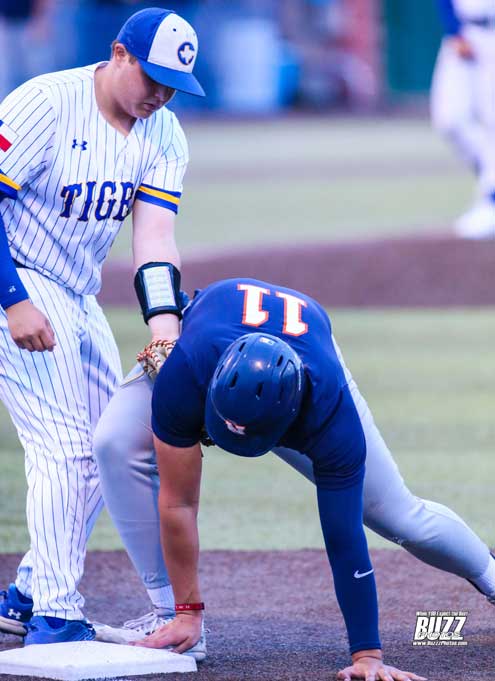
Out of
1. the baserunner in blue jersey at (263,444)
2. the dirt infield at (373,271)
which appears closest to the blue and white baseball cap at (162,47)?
the baserunner in blue jersey at (263,444)

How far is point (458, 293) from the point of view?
12.6 metres

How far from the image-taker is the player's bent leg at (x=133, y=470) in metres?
4.40

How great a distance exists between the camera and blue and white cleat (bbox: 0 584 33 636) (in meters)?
4.77

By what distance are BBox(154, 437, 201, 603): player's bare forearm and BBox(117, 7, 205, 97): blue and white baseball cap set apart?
3.72 ft

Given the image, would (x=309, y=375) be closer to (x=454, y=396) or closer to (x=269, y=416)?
(x=269, y=416)

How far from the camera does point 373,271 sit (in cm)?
1276

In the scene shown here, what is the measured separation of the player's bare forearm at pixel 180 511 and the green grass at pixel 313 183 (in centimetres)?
951

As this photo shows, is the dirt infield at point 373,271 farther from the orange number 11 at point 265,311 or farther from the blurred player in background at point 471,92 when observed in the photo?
the orange number 11 at point 265,311

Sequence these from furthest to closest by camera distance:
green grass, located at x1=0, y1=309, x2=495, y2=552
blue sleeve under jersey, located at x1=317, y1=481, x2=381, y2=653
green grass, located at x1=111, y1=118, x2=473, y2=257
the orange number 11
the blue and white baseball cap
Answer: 1. green grass, located at x1=111, y1=118, x2=473, y2=257
2. green grass, located at x1=0, y1=309, x2=495, y2=552
3. the blue and white baseball cap
4. the orange number 11
5. blue sleeve under jersey, located at x1=317, y1=481, x2=381, y2=653

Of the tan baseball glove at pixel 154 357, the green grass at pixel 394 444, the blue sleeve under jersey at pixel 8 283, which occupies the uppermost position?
the blue sleeve under jersey at pixel 8 283

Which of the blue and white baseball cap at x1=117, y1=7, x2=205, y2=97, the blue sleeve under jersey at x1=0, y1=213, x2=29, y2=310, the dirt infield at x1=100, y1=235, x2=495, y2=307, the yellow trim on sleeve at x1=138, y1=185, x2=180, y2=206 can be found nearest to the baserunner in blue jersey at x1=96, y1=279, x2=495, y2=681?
the blue sleeve under jersey at x1=0, y1=213, x2=29, y2=310

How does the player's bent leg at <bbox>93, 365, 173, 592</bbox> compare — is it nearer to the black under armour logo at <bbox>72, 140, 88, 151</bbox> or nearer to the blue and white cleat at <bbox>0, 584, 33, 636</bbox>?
the blue and white cleat at <bbox>0, 584, 33, 636</bbox>

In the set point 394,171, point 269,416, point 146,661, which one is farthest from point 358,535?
point 394,171

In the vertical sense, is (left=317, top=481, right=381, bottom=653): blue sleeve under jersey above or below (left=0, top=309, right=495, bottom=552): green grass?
above
